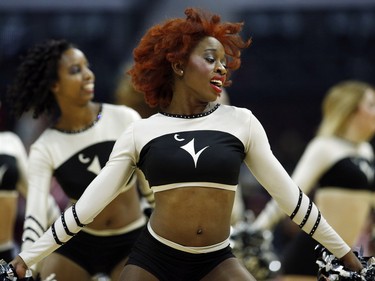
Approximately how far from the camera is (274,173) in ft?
15.3

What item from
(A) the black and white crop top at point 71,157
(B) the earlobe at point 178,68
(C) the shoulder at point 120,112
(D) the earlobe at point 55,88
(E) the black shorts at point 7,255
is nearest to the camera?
(B) the earlobe at point 178,68

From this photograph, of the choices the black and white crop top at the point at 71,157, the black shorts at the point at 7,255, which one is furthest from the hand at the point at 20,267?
the black shorts at the point at 7,255

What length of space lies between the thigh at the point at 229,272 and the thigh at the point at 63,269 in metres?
1.25

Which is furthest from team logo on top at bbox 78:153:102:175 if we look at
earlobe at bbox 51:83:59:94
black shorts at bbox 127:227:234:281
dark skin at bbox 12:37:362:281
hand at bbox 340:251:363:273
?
hand at bbox 340:251:363:273

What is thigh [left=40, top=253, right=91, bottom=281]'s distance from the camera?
559cm

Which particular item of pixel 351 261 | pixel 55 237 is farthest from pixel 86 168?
pixel 351 261

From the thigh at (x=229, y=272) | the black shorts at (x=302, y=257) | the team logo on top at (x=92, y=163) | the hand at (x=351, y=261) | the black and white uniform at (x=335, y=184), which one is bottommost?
the black shorts at (x=302, y=257)

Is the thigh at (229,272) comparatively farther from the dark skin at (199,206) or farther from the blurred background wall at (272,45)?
the blurred background wall at (272,45)

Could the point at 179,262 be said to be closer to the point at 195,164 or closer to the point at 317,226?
the point at 195,164

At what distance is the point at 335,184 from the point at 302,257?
560 millimetres

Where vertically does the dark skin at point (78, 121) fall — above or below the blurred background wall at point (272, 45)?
above

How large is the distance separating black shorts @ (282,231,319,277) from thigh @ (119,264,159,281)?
2658 millimetres

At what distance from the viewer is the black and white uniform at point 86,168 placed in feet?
18.6

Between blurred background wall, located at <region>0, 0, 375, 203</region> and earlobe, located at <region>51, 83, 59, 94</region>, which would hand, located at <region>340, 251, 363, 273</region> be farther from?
blurred background wall, located at <region>0, 0, 375, 203</region>
